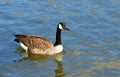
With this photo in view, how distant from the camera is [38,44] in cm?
1939

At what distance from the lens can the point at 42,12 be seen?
22.6 metres

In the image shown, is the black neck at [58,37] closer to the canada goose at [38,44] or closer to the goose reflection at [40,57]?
the canada goose at [38,44]

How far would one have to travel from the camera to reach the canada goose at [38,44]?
19.2 metres

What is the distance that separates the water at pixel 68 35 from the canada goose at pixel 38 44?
1.07ft

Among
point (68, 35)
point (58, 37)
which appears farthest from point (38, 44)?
point (68, 35)

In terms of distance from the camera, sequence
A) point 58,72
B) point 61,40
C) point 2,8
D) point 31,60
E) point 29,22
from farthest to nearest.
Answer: point 2,8 < point 29,22 < point 61,40 < point 31,60 < point 58,72

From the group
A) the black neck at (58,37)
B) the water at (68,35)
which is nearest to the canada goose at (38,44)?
the black neck at (58,37)

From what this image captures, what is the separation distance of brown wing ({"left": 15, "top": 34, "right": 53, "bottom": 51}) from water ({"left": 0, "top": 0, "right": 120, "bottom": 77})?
0.48 m

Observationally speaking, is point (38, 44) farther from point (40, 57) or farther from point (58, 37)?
point (58, 37)

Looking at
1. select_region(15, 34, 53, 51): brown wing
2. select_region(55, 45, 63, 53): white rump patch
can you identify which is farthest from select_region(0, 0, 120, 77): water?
select_region(15, 34, 53, 51): brown wing

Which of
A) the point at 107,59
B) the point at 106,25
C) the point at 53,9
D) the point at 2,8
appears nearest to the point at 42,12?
the point at 53,9

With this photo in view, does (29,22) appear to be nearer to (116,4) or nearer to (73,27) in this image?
(73,27)

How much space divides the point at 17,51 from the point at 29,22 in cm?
279

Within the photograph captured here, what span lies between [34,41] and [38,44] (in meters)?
0.25
